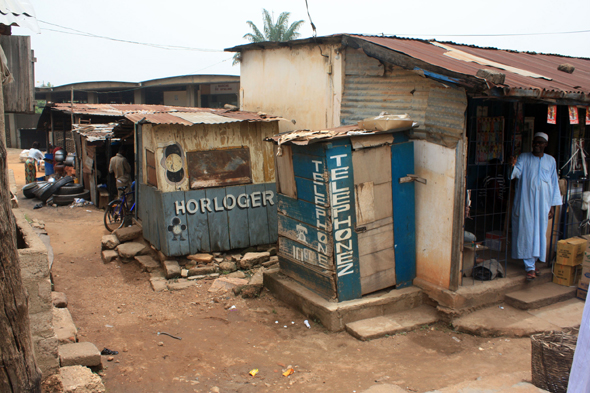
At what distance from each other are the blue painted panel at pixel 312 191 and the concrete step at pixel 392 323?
1523 millimetres

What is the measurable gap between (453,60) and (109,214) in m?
8.07

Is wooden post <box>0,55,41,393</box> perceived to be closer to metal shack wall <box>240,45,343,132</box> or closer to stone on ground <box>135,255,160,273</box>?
stone on ground <box>135,255,160,273</box>

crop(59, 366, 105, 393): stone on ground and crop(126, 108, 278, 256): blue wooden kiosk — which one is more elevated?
crop(126, 108, 278, 256): blue wooden kiosk

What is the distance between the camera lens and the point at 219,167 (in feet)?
25.7

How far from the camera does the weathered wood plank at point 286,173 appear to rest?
6011 mm

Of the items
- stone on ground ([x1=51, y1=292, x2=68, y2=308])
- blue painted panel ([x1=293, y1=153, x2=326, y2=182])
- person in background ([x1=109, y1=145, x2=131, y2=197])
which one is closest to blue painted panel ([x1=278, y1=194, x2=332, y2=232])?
blue painted panel ([x1=293, y1=153, x2=326, y2=182])

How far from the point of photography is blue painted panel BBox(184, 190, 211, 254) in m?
7.56

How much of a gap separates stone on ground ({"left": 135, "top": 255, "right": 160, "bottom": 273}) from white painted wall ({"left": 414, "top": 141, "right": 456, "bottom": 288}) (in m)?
4.41

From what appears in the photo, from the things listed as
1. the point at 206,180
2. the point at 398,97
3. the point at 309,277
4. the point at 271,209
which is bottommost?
the point at 309,277

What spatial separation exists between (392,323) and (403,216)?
1378 mm

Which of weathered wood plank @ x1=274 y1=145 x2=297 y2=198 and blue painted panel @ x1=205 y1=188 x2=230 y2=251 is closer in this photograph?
weathered wood plank @ x1=274 y1=145 x2=297 y2=198

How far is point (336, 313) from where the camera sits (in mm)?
5473

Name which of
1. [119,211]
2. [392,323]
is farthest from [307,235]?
[119,211]

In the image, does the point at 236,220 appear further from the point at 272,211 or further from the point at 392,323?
the point at 392,323
